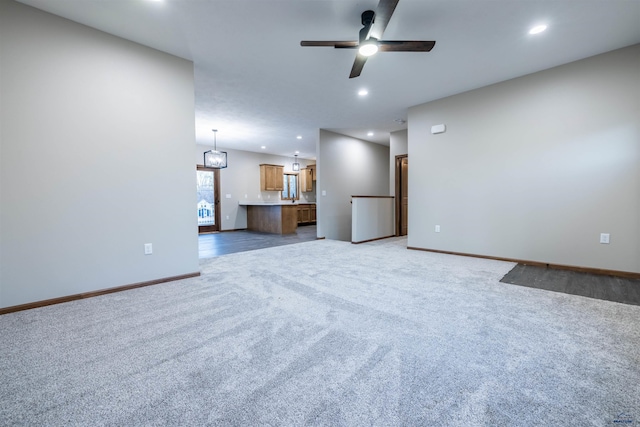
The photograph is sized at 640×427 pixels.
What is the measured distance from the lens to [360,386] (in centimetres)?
132

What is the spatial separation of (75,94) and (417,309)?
3.80 m

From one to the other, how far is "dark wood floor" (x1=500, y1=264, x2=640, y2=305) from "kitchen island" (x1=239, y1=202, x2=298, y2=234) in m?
5.51

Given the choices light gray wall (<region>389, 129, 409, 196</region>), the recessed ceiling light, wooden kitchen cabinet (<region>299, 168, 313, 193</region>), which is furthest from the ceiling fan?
wooden kitchen cabinet (<region>299, 168, 313, 193</region>)

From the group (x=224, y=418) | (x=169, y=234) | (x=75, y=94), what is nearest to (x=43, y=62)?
(x=75, y=94)

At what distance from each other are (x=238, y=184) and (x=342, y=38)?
6613 millimetres

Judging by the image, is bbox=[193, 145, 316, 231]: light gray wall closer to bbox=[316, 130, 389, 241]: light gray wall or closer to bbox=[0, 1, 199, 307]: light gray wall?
bbox=[316, 130, 389, 241]: light gray wall

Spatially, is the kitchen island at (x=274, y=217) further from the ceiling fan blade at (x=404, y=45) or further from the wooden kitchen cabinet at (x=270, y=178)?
the ceiling fan blade at (x=404, y=45)

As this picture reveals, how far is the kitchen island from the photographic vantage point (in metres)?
7.54

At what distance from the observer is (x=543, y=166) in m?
3.62

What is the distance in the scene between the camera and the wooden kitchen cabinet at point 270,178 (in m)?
9.32

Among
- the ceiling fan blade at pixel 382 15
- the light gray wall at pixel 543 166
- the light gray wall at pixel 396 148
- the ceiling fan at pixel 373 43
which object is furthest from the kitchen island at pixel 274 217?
the ceiling fan blade at pixel 382 15

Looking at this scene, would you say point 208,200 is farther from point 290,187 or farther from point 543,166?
point 543,166

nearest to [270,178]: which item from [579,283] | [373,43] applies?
[373,43]

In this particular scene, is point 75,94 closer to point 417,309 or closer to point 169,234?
point 169,234
